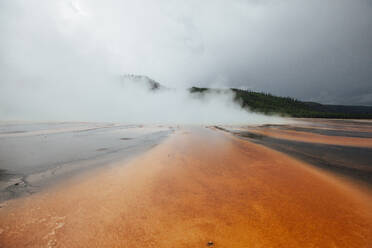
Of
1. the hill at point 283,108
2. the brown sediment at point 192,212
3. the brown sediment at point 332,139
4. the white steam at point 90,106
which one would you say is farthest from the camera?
the hill at point 283,108

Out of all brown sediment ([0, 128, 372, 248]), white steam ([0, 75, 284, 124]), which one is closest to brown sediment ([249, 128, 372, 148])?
brown sediment ([0, 128, 372, 248])

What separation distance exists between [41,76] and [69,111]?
15.1m

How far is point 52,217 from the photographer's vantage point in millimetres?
2113

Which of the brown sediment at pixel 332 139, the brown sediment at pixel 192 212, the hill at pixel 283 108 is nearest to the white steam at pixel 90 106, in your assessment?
the brown sediment at pixel 332 139

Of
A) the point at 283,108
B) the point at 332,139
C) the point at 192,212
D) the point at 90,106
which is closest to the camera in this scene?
the point at 192,212

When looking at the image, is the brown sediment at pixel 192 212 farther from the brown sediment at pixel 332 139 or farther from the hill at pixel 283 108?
the hill at pixel 283 108

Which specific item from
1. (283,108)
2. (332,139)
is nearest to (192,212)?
(332,139)

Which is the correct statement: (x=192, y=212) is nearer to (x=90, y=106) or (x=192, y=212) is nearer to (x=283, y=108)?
(x=90, y=106)

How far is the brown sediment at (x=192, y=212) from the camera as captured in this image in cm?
176

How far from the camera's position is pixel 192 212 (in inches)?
90.4

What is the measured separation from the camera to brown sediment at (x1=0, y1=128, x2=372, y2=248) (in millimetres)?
1764

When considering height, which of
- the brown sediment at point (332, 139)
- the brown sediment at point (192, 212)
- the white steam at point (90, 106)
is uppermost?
the white steam at point (90, 106)

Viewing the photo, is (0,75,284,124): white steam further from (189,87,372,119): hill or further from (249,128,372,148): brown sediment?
(189,87,372,119): hill

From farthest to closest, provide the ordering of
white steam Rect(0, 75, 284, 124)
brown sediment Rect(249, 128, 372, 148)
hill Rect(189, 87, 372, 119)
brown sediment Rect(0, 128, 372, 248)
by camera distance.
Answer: hill Rect(189, 87, 372, 119) < white steam Rect(0, 75, 284, 124) < brown sediment Rect(249, 128, 372, 148) < brown sediment Rect(0, 128, 372, 248)
